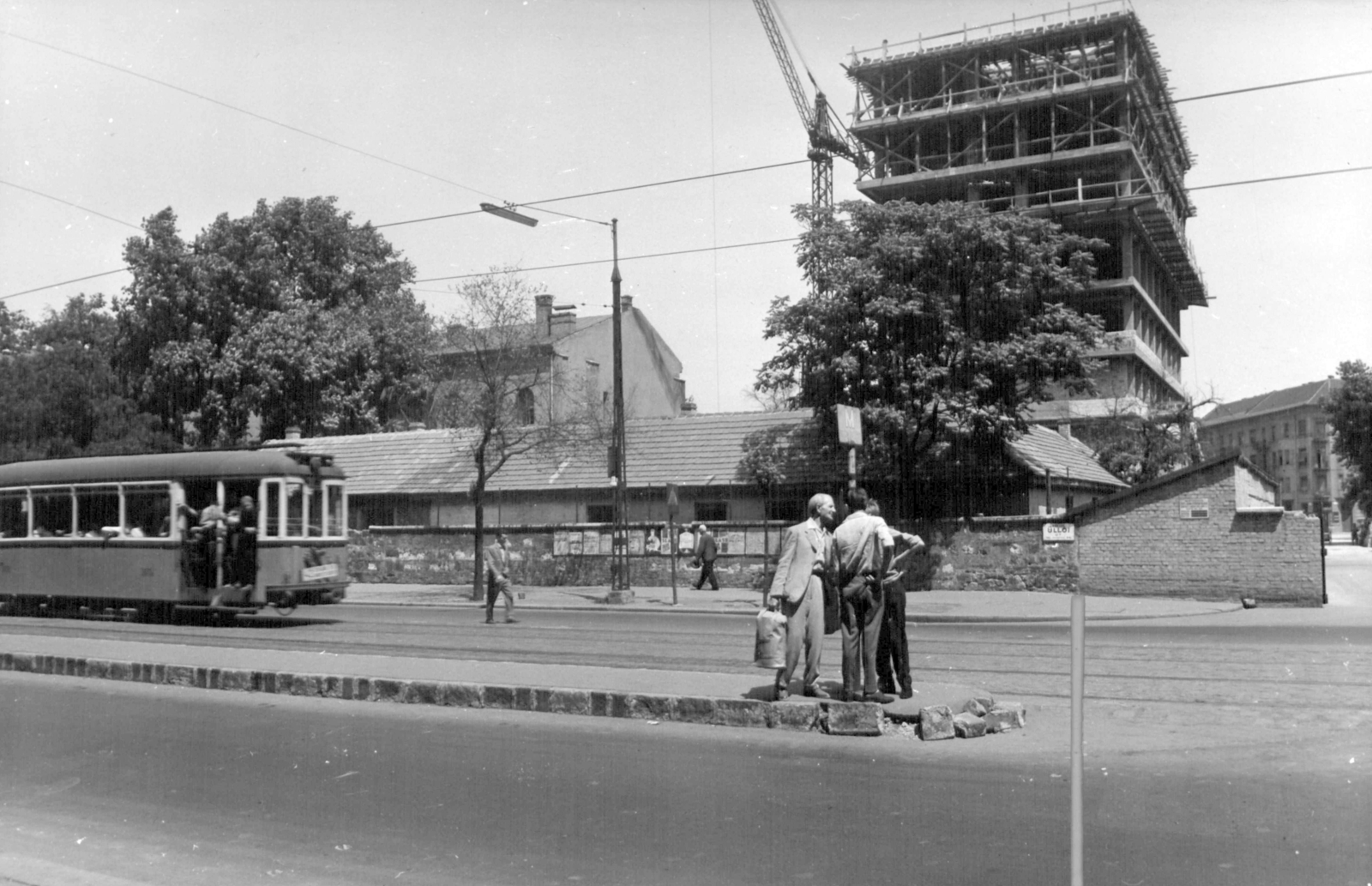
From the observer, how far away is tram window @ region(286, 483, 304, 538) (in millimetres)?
19688

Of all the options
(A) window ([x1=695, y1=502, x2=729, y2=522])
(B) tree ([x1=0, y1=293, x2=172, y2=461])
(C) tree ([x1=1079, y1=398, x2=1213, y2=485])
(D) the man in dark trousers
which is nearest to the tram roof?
(D) the man in dark trousers

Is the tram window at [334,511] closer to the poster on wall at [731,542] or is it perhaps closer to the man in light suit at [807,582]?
the poster on wall at [731,542]

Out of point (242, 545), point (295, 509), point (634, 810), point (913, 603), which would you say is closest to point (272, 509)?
point (295, 509)

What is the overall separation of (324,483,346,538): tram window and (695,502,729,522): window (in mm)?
12094

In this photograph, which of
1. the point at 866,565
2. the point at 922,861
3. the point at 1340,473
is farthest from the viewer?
the point at 1340,473

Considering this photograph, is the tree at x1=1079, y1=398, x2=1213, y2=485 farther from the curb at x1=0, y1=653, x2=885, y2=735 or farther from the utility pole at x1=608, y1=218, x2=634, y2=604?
the curb at x1=0, y1=653, x2=885, y2=735

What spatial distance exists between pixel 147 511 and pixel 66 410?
25.5 metres

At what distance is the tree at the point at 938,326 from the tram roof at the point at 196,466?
1130 centimetres

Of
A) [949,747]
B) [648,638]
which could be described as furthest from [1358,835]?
[648,638]

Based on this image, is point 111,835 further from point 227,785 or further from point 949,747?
point 949,747

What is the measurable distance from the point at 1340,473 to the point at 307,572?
8239 centimetres

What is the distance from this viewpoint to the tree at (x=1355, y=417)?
6359 centimetres

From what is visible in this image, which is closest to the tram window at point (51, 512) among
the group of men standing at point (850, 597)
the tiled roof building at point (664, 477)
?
the tiled roof building at point (664, 477)

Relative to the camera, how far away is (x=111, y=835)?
22.1 ft
